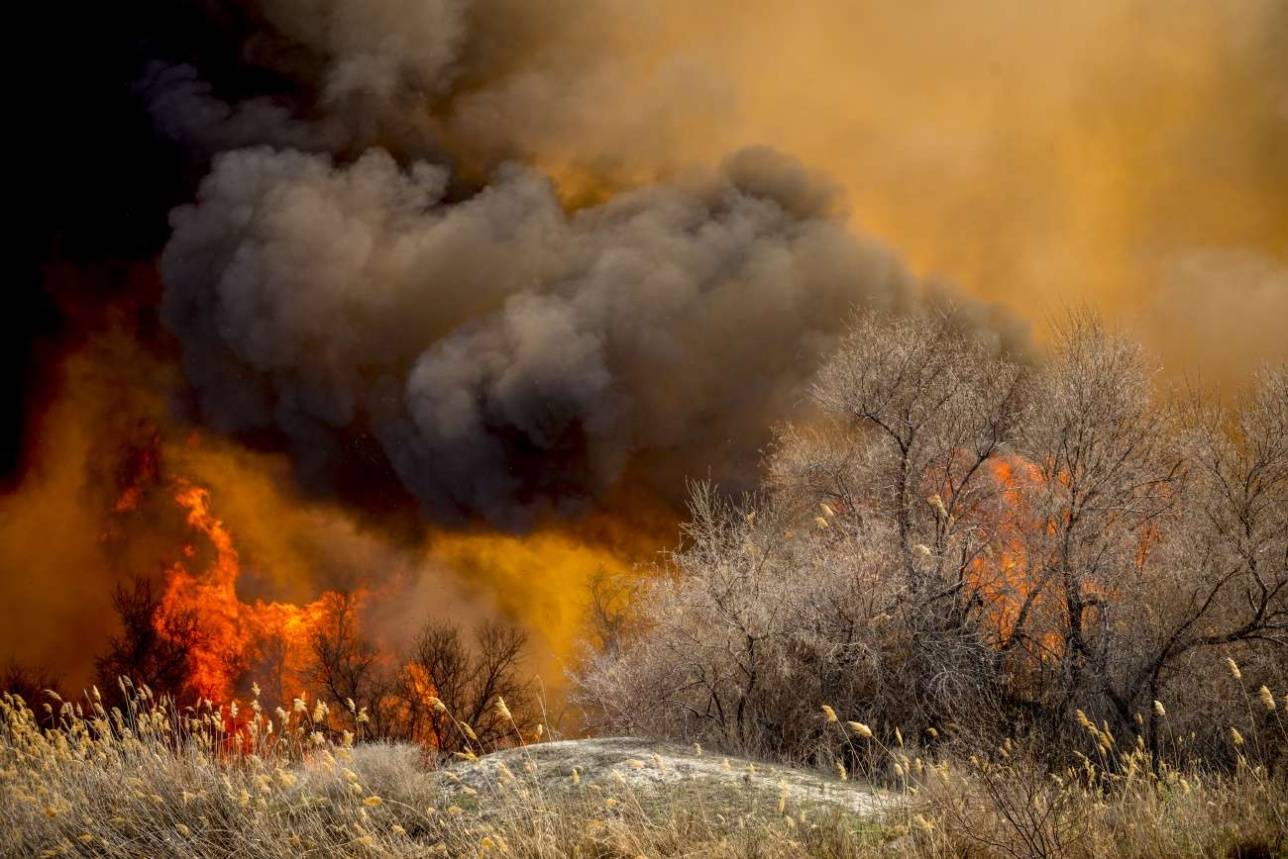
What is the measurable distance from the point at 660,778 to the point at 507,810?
1656mm

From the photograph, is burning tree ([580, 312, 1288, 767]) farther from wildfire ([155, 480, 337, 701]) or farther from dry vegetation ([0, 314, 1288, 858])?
wildfire ([155, 480, 337, 701])

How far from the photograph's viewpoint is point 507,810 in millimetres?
6965

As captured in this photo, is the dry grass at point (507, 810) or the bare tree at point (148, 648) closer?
the dry grass at point (507, 810)

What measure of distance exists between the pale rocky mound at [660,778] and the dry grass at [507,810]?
0.24 feet

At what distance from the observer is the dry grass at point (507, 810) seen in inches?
217

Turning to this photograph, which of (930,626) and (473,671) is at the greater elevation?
(930,626)

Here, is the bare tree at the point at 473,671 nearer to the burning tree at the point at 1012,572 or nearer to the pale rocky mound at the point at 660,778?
the burning tree at the point at 1012,572

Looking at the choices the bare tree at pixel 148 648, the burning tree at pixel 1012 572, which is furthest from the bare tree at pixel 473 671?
the burning tree at pixel 1012 572

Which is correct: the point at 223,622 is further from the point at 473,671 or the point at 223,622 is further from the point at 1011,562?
the point at 1011,562

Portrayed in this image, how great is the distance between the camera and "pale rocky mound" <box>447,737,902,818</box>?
712 cm

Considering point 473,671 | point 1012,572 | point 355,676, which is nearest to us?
point 1012,572

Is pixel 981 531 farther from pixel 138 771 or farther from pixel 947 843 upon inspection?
pixel 138 771

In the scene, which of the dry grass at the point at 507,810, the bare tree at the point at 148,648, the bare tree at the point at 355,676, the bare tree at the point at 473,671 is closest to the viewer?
the dry grass at the point at 507,810

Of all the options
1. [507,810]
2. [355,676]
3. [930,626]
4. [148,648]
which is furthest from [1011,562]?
[148,648]
